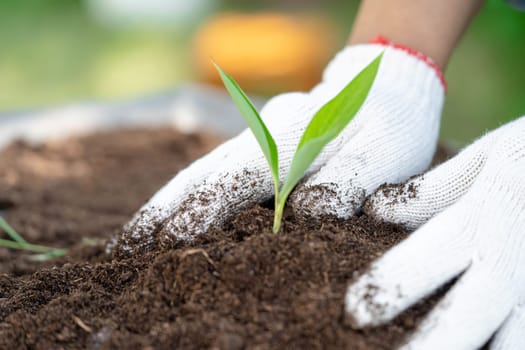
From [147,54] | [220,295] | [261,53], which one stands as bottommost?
[147,54]

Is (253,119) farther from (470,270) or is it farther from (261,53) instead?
(261,53)

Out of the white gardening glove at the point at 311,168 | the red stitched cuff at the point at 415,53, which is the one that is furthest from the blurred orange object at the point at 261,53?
the white gardening glove at the point at 311,168

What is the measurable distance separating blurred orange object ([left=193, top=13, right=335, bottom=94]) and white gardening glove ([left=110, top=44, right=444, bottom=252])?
8.33 ft

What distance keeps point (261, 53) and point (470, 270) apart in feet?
10.2

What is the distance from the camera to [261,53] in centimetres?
379

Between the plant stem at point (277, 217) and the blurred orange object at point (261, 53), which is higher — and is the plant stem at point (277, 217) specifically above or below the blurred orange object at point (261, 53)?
above

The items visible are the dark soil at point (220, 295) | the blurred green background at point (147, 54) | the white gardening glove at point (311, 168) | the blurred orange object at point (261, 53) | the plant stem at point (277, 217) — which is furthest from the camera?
the blurred orange object at point (261, 53)


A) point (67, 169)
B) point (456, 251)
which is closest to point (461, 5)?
point (456, 251)

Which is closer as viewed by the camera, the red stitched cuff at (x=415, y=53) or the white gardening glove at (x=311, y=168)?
the white gardening glove at (x=311, y=168)

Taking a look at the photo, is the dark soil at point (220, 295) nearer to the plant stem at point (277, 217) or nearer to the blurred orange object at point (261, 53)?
the plant stem at point (277, 217)

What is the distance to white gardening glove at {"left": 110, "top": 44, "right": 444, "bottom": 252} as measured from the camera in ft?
3.43

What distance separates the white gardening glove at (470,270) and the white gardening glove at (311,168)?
0.64 feet

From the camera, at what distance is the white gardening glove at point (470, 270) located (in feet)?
2.60

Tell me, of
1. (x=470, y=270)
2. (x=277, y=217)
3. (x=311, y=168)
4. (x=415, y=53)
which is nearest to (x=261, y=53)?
(x=415, y=53)
